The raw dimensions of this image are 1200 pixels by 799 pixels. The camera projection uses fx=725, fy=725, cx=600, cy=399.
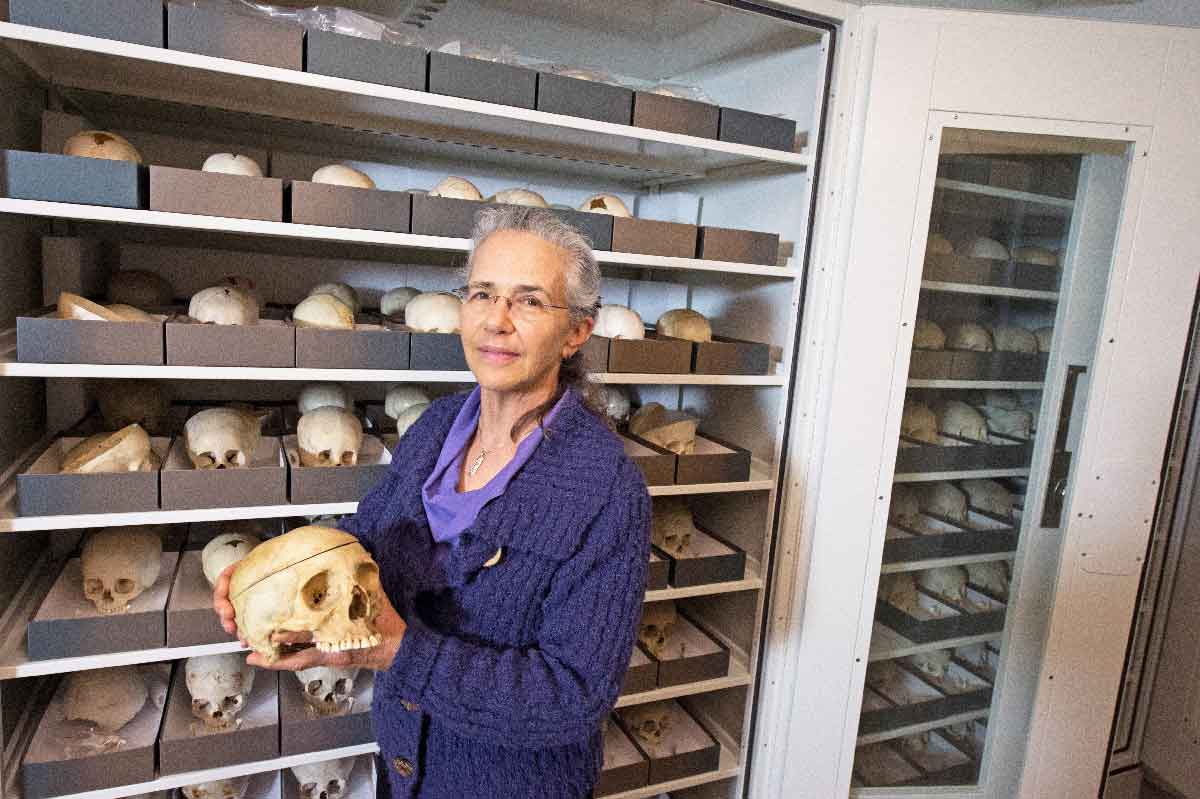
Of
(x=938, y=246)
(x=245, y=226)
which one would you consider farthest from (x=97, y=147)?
(x=938, y=246)

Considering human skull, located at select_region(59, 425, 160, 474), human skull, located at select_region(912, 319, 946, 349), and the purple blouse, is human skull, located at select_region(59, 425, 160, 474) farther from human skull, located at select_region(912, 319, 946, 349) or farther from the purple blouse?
human skull, located at select_region(912, 319, 946, 349)

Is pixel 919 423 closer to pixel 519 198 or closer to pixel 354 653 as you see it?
pixel 519 198

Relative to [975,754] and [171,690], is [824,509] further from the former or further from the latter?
[171,690]

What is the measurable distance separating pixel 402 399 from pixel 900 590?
149cm

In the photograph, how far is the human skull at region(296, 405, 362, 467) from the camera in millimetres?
→ 1583

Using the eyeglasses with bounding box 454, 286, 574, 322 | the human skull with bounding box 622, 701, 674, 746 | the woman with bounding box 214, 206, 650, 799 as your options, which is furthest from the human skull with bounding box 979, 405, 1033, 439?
the eyeglasses with bounding box 454, 286, 574, 322

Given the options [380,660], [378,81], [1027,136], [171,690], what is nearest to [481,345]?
[380,660]

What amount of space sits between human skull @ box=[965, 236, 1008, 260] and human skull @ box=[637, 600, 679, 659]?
126 cm

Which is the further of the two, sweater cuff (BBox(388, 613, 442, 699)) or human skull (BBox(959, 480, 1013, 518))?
human skull (BBox(959, 480, 1013, 518))

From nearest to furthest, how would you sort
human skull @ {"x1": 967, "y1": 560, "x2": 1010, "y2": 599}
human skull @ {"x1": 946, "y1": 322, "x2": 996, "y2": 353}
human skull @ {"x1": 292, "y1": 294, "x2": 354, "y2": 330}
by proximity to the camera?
human skull @ {"x1": 292, "y1": 294, "x2": 354, "y2": 330}
human skull @ {"x1": 946, "y1": 322, "x2": 996, "y2": 353}
human skull @ {"x1": 967, "y1": 560, "x2": 1010, "y2": 599}

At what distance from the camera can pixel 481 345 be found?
1.05 meters

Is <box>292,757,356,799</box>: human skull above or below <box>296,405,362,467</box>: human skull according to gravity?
below

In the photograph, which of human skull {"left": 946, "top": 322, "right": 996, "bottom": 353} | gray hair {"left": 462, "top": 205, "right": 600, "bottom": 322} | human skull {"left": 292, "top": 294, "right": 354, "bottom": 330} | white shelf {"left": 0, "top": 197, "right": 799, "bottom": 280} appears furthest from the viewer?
human skull {"left": 946, "top": 322, "right": 996, "bottom": 353}

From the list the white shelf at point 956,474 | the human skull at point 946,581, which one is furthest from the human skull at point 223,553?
the human skull at point 946,581
